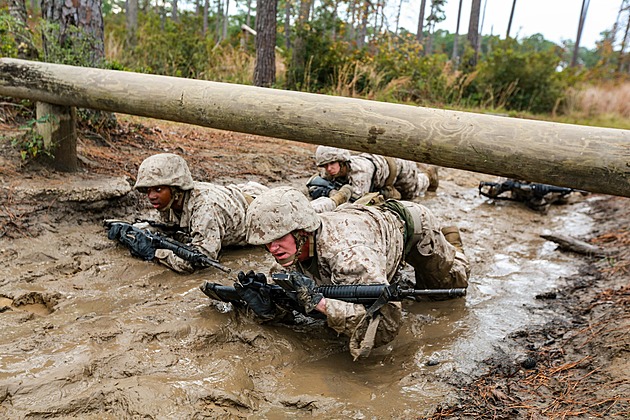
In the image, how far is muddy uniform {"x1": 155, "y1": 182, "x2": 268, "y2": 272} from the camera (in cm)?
405

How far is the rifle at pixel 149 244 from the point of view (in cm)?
386

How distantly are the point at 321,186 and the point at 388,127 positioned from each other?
3208 millimetres

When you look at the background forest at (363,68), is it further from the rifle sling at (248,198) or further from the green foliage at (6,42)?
the rifle sling at (248,198)

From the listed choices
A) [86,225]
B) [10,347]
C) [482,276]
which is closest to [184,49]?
[86,225]

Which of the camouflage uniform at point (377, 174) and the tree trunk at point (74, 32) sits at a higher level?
the tree trunk at point (74, 32)

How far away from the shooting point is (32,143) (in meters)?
4.55

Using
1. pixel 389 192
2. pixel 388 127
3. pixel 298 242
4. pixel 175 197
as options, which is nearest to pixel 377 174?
pixel 389 192

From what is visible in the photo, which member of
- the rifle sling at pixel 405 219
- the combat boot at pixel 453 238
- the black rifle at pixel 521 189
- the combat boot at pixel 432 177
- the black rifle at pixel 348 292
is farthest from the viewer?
the combat boot at pixel 432 177

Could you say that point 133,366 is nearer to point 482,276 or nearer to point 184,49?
point 482,276

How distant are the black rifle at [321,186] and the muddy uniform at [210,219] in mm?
1391

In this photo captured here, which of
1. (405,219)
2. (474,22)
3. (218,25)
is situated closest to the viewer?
(405,219)

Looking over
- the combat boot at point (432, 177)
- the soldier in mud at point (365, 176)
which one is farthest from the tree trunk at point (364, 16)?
the soldier in mud at point (365, 176)

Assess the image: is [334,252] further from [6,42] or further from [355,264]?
[6,42]

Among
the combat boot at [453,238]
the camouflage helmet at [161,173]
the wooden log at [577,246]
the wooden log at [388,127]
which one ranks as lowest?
the wooden log at [577,246]
